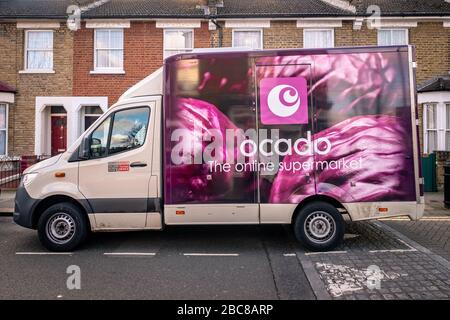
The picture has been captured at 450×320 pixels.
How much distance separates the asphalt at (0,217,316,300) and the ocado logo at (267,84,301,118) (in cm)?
232

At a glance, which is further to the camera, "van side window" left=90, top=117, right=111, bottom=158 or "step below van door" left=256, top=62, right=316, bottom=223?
"van side window" left=90, top=117, right=111, bottom=158

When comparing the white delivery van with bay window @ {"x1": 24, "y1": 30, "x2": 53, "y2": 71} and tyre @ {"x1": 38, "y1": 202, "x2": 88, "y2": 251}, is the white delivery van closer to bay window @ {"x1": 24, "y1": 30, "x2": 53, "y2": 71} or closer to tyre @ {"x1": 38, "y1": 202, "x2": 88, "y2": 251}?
tyre @ {"x1": 38, "y1": 202, "x2": 88, "y2": 251}

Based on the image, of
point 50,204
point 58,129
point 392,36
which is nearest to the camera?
point 50,204

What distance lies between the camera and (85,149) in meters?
6.35

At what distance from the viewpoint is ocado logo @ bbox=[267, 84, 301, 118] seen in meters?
6.04

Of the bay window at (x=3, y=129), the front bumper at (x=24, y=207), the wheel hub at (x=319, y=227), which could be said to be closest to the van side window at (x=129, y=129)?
the front bumper at (x=24, y=207)

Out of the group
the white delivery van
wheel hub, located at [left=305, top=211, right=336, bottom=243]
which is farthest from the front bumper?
wheel hub, located at [left=305, top=211, right=336, bottom=243]

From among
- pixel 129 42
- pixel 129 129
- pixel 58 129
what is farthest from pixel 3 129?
pixel 129 129

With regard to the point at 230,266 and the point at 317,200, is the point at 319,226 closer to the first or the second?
the point at 317,200

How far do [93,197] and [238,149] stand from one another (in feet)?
8.34

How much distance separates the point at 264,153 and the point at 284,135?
0.43 m

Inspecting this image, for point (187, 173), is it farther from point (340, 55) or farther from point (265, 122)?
point (340, 55)

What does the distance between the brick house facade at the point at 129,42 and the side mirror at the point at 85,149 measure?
9172 mm

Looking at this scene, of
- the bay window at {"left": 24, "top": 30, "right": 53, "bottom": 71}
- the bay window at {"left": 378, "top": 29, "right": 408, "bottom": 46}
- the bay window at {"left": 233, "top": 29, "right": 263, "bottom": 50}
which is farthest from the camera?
the bay window at {"left": 24, "top": 30, "right": 53, "bottom": 71}
